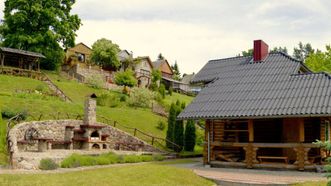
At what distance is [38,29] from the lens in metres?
50.8

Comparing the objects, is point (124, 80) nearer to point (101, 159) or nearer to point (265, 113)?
point (101, 159)

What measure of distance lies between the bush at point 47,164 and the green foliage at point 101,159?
722mm

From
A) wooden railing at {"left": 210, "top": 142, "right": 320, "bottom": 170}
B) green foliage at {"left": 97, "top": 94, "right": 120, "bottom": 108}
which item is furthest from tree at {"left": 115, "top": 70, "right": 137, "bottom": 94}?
wooden railing at {"left": 210, "top": 142, "right": 320, "bottom": 170}

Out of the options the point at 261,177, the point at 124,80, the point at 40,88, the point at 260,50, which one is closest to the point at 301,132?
the point at 261,177

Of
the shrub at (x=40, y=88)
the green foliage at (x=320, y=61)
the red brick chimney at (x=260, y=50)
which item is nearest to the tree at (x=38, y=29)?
the shrub at (x=40, y=88)

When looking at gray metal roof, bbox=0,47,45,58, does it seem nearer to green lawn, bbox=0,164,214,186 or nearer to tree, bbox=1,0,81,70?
tree, bbox=1,0,81,70

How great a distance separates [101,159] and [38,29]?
3506 centimetres

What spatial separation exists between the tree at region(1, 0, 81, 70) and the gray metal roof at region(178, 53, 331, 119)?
3183 cm

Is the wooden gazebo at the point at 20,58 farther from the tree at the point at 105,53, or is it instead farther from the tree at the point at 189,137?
the tree at the point at 189,137

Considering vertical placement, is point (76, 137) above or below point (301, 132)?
below

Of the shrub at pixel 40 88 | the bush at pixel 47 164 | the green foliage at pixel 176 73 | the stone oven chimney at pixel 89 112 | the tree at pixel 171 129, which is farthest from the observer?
the green foliage at pixel 176 73

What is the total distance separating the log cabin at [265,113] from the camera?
17.1 metres

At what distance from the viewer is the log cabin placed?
56.1 feet

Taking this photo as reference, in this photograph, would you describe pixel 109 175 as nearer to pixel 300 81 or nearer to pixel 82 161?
pixel 82 161
